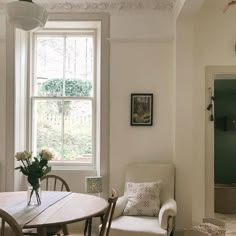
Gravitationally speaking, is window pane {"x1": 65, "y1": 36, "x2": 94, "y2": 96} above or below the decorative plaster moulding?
below

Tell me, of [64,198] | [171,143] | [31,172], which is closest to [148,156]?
[171,143]

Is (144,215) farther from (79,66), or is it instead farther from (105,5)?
(105,5)

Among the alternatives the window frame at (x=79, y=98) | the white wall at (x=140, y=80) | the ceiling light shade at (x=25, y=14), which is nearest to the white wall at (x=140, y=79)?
the white wall at (x=140, y=80)

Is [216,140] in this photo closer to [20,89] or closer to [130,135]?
[130,135]

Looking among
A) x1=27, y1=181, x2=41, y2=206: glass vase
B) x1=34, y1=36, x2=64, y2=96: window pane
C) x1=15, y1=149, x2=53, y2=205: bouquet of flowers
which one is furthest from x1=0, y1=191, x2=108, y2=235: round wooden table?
x1=34, y1=36, x2=64, y2=96: window pane

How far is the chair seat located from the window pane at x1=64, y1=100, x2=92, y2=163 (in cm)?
145

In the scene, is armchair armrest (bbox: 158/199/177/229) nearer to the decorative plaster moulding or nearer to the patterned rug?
the patterned rug

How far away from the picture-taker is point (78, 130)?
5.12 metres

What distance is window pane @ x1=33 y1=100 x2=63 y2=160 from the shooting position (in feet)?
16.8

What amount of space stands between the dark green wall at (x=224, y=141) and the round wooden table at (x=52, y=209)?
5022 mm

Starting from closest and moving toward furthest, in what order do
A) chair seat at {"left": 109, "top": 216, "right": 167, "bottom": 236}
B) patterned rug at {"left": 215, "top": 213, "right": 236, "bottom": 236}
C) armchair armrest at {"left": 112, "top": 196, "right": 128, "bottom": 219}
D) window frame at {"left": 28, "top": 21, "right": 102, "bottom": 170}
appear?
chair seat at {"left": 109, "top": 216, "right": 167, "bottom": 236} → armchair armrest at {"left": 112, "top": 196, "right": 128, "bottom": 219} → window frame at {"left": 28, "top": 21, "right": 102, "bottom": 170} → patterned rug at {"left": 215, "top": 213, "right": 236, "bottom": 236}

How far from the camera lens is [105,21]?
480 centimetres

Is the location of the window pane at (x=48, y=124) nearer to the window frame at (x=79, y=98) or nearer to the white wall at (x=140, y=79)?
the window frame at (x=79, y=98)

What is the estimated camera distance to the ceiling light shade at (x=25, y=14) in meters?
2.80
